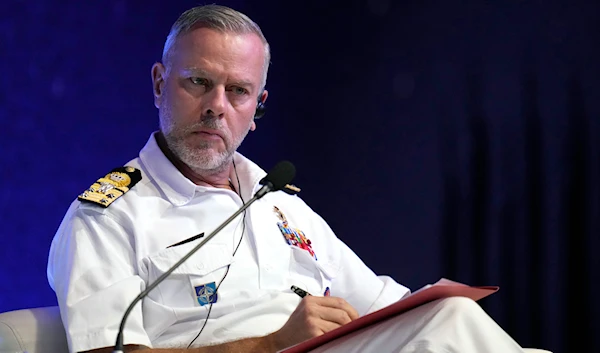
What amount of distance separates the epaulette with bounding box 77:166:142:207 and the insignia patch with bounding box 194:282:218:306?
11.1 inches

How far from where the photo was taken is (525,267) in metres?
2.53

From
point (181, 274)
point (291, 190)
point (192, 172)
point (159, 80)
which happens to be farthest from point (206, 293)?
point (159, 80)

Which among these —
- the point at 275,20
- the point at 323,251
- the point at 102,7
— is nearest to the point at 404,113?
the point at 275,20

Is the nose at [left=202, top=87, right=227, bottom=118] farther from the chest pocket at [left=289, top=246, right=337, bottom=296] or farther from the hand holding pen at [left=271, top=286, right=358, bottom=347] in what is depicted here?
the hand holding pen at [left=271, top=286, right=358, bottom=347]

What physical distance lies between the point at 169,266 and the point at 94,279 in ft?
0.56

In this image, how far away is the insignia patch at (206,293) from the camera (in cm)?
167

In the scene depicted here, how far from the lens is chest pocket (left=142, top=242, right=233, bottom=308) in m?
1.64

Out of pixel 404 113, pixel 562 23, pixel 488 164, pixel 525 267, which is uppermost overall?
pixel 562 23

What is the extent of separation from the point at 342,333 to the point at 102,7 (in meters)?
1.53

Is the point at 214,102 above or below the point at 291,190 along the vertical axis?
above

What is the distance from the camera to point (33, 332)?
153 centimetres

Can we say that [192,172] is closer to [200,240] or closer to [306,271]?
[200,240]

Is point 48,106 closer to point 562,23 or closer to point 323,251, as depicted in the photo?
point 323,251

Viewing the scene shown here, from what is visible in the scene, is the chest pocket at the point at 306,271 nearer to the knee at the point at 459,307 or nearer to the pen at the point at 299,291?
the pen at the point at 299,291
